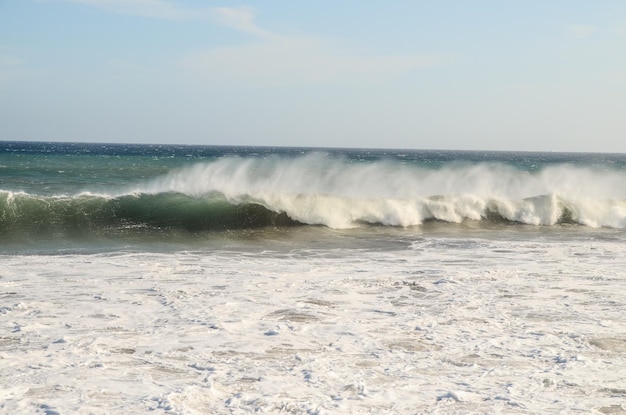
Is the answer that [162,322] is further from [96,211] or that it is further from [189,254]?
[96,211]

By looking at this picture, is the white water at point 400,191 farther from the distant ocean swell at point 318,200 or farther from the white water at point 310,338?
the white water at point 310,338

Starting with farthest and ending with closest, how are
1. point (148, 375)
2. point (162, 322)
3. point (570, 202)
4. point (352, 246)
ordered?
point (570, 202)
point (352, 246)
point (162, 322)
point (148, 375)

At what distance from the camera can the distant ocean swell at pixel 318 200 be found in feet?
60.2

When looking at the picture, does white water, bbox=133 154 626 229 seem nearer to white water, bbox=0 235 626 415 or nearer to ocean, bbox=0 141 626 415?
ocean, bbox=0 141 626 415

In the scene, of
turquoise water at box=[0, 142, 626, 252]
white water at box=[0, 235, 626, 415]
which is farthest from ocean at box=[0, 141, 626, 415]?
turquoise water at box=[0, 142, 626, 252]

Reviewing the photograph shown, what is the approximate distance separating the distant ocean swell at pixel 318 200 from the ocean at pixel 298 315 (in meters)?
0.17

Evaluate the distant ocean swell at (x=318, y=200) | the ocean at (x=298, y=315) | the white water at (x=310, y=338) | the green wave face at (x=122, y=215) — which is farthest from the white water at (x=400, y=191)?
the white water at (x=310, y=338)

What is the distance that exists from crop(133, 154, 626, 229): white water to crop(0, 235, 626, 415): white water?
8.76 metres

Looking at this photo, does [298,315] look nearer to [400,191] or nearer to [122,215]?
[122,215]

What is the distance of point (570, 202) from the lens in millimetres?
22109

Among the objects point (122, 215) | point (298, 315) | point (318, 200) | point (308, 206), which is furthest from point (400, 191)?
point (298, 315)

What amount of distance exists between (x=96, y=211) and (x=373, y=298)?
40.9 feet

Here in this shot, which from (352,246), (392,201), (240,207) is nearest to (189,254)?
(352,246)

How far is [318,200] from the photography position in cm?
1994
